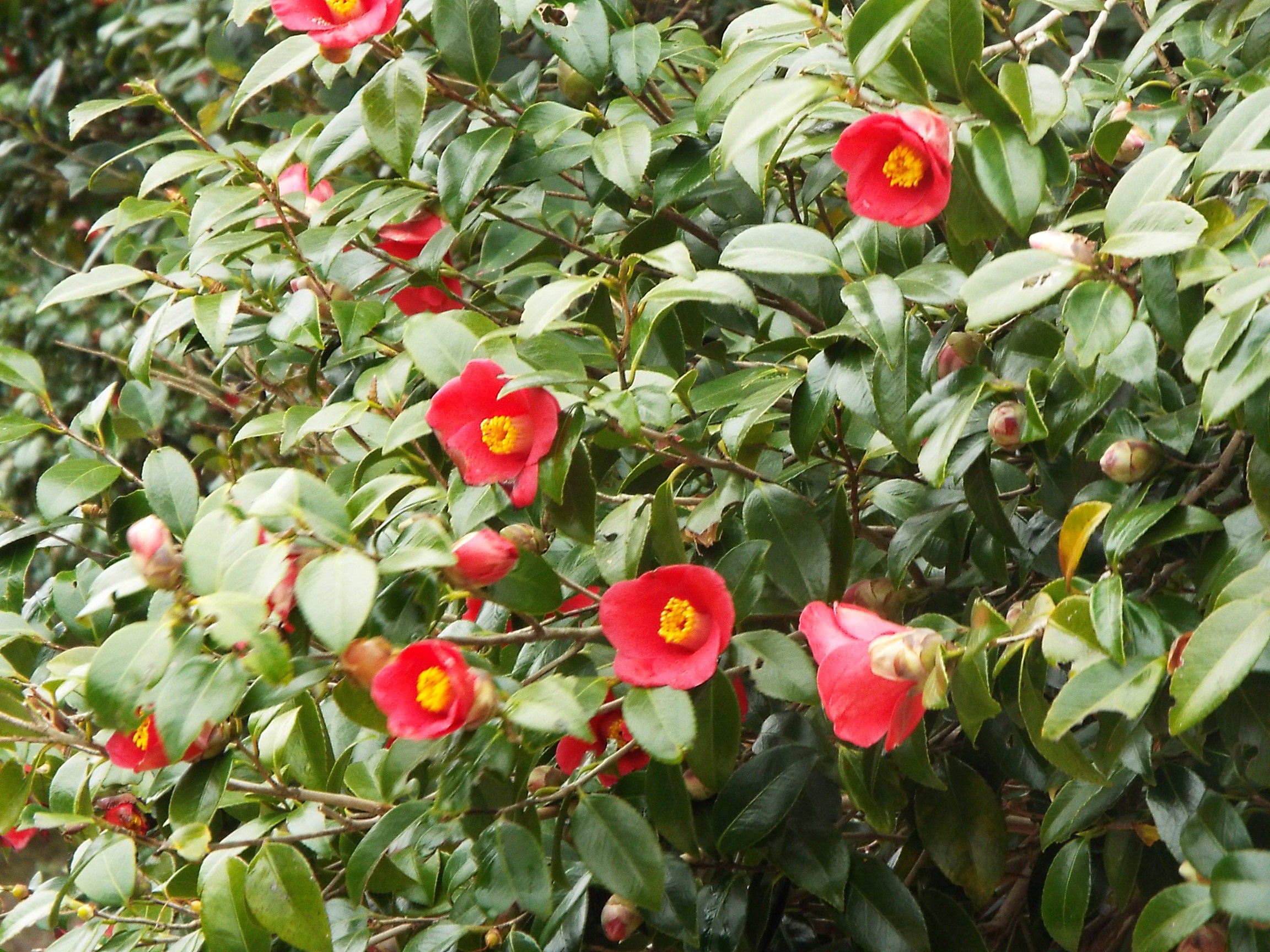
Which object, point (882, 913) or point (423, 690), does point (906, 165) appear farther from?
point (882, 913)

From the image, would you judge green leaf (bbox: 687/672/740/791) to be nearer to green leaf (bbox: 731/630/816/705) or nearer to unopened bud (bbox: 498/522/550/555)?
green leaf (bbox: 731/630/816/705)

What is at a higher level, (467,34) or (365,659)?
(467,34)

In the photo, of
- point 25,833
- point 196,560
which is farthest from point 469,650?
point 25,833

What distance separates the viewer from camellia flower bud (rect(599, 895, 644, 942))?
0.93 m

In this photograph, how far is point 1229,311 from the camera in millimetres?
565

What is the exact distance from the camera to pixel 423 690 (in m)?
0.70

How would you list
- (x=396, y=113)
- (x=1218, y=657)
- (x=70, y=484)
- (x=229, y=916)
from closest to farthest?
(x=1218, y=657) → (x=229, y=916) → (x=396, y=113) → (x=70, y=484)

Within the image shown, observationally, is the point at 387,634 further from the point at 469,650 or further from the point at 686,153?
the point at 686,153

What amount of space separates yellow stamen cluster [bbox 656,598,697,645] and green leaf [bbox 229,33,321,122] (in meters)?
0.53

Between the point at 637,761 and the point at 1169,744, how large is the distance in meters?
0.40

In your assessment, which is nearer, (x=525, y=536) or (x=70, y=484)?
(x=525, y=536)

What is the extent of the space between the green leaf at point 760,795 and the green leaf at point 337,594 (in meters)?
0.36

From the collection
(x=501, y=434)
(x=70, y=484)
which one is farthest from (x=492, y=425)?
(x=70, y=484)

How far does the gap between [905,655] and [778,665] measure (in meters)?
0.14
